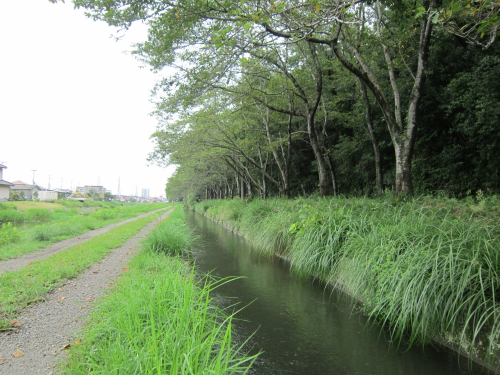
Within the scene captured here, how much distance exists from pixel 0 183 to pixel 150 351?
1784 inches

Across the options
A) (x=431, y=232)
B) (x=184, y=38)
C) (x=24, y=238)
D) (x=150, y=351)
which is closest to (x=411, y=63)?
(x=184, y=38)

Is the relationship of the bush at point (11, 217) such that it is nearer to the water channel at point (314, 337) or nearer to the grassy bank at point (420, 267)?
the water channel at point (314, 337)

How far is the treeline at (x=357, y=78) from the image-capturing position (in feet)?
19.6

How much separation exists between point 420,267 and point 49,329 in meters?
4.20

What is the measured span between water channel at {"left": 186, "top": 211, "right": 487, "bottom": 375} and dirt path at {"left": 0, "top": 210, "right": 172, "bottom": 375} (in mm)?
1878

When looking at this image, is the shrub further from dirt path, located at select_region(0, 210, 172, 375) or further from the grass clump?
dirt path, located at select_region(0, 210, 172, 375)

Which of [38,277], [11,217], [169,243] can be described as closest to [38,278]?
[38,277]

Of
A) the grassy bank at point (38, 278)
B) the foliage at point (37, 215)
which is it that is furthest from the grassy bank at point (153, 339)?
the foliage at point (37, 215)

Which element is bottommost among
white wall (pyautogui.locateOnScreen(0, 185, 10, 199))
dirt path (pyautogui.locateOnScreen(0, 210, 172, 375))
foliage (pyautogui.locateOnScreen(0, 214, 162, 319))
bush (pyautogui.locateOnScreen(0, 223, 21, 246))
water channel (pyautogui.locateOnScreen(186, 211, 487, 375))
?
water channel (pyautogui.locateOnScreen(186, 211, 487, 375))

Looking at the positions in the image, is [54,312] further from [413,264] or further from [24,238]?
[24,238]

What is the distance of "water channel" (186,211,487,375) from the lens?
3016 millimetres

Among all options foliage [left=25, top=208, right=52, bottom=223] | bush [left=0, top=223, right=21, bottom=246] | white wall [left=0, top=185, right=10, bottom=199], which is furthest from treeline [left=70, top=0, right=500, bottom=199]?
white wall [left=0, top=185, right=10, bottom=199]

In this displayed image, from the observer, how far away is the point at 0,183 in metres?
35.7

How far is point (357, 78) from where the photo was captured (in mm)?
12477
